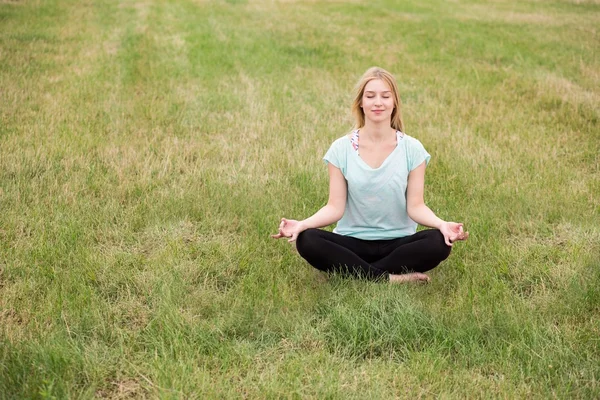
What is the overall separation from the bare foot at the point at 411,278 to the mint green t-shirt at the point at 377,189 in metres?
0.33

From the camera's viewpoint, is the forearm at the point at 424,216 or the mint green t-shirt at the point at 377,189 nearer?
the forearm at the point at 424,216

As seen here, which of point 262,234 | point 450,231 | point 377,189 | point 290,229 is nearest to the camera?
point 450,231

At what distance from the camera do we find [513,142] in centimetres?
832

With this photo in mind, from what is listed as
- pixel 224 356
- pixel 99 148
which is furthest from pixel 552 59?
pixel 224 356

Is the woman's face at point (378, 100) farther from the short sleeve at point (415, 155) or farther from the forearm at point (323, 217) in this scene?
the forearm at point (323, 217)

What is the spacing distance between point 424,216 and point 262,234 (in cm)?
146

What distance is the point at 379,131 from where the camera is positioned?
500cm

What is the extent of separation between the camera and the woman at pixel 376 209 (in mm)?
4789

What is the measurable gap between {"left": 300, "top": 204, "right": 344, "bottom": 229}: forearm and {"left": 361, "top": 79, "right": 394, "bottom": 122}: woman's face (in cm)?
70

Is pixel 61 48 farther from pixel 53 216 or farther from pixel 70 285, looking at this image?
pixel 70 285

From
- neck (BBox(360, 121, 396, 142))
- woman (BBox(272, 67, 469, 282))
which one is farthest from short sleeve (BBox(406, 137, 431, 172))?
neck (BBox(360, 121, 396, 142))

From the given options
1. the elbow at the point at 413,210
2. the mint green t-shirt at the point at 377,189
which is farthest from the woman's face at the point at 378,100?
the elbow at the point at 413,210

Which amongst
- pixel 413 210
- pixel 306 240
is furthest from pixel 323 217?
pixel 413 210

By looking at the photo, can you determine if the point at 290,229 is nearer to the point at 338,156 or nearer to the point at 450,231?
the point at 338,156
